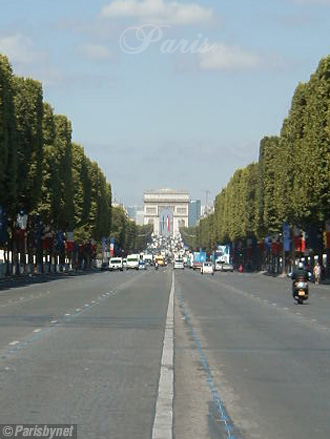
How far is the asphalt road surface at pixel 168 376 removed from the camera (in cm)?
1240

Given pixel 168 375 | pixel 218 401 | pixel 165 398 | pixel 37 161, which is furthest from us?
pixel 37 161

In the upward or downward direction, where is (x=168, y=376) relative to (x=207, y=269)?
downward

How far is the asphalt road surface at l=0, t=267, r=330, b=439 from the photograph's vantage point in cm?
1240

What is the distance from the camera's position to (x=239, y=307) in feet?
137

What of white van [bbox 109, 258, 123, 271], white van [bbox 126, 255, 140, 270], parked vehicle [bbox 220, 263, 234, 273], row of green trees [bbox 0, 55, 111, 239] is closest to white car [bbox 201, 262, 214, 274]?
row of green trees [bbox 0, 55, 111, 239]

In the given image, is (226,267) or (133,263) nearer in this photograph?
(226,267)

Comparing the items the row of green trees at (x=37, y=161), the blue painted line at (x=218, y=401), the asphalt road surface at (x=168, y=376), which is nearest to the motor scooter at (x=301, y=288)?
the asphalt road surface at (x=168, y=376)

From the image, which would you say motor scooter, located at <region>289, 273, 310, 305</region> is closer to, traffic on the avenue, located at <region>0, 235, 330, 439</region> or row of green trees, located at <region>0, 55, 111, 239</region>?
traffic on the avenue, located at <region>0, 235, 330, 439</region>

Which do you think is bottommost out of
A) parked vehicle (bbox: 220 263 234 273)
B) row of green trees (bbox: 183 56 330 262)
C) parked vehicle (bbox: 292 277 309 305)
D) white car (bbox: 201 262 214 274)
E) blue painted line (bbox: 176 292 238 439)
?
blue painted line (bbox: 176 292 238 439)

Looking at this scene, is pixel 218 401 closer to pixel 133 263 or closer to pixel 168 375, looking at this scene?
pixel 168 375

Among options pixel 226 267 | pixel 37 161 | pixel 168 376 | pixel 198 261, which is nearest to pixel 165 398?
pixel 168 376

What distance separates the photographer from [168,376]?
17.1 metres

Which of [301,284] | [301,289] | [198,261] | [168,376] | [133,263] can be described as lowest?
[168,376]

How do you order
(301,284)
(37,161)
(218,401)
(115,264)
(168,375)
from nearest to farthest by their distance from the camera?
(218,401) → (168,375) → (301,284) → (37,161) → (115,264)
